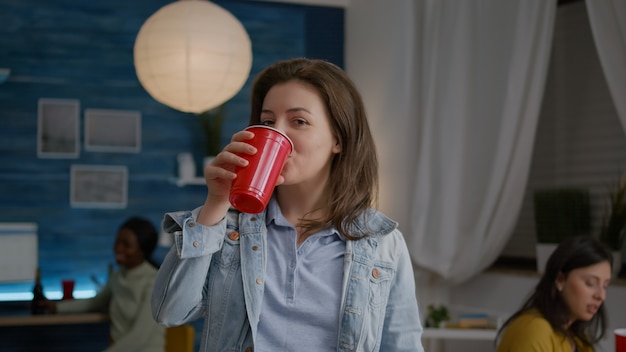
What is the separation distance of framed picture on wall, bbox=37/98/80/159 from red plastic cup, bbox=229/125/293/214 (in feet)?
13.6

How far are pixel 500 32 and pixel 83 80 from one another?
2461 mm

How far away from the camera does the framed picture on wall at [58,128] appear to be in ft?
16.6

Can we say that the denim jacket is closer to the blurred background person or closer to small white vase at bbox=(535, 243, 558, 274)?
small white vase at bbox=(535, 243, 558, 274)

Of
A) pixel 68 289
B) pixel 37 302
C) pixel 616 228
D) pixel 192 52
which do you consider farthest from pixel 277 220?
pixel 68 289

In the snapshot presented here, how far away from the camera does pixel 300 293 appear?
4.07ft

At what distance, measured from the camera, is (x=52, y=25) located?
509 cm

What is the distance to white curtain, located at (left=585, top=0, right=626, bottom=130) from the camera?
3.31 m

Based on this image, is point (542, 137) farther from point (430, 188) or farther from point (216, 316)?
point (216, 316)

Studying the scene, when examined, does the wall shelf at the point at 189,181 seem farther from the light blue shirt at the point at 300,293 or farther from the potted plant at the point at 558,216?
the light blue shirt at the point at 300,293

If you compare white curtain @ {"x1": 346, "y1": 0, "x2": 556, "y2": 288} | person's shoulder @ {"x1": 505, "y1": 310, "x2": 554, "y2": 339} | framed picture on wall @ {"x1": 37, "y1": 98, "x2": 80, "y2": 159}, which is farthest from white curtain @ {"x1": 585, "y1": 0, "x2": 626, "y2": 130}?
framed picture on wall @ {"x1": 37, "y1": 98, "x2": 80, "y2": 159}

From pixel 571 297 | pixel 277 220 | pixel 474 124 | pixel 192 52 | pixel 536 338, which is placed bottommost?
pixel 536 338

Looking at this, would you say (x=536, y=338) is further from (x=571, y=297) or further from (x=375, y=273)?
(x=375, y=273)

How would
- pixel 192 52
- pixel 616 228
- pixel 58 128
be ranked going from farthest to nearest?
pixel 58 128 < pixel 616 228 < pixel 192 52

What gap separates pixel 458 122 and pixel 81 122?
224 cm
